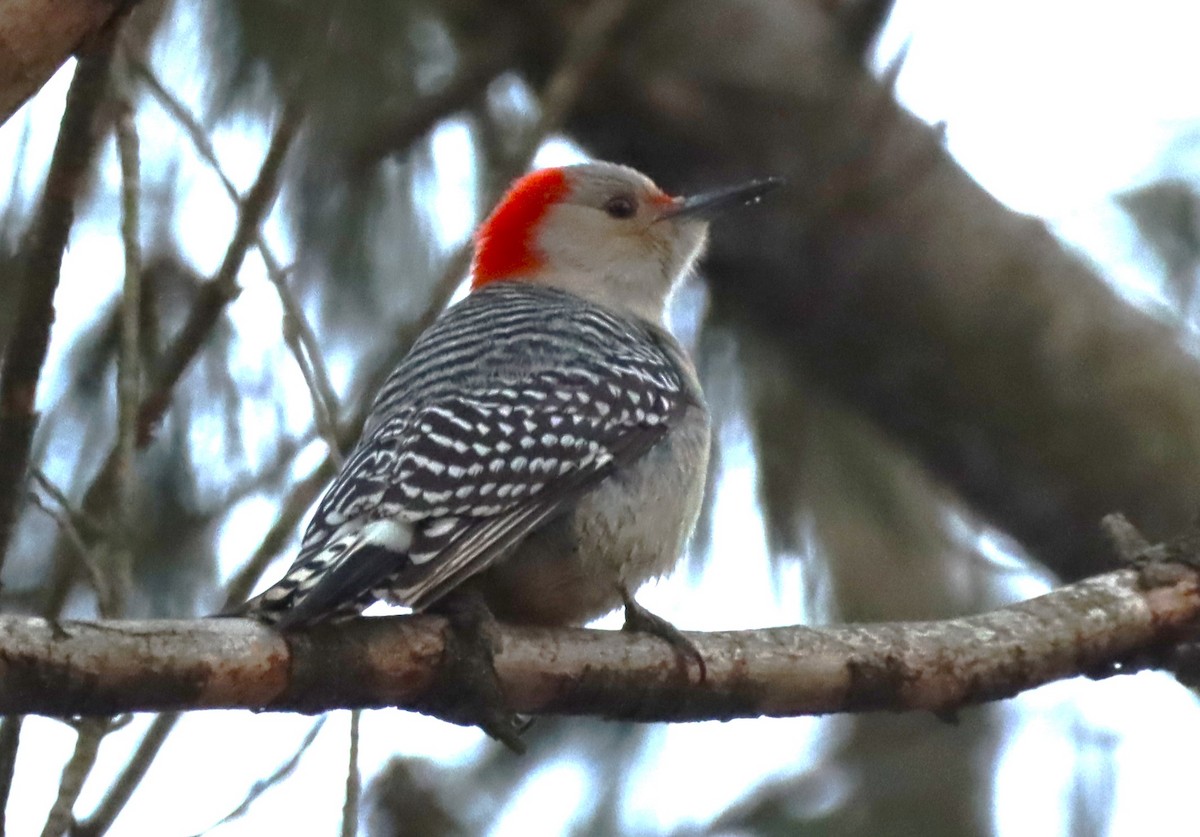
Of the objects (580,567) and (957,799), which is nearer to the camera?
(580,567)

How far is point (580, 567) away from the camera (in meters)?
3.48

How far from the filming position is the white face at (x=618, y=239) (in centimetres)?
497

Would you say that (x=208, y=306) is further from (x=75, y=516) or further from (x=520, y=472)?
(x=520, y=472)

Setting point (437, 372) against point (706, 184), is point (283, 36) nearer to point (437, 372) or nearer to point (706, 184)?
point (437, 372)

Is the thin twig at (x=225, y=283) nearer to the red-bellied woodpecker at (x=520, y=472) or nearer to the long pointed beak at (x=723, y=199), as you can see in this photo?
the red-bellied woodpecker at (x=520, y=472)

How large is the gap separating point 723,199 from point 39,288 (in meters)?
2.28

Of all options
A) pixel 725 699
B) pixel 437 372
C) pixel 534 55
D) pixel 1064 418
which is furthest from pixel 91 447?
pixel 1064 418

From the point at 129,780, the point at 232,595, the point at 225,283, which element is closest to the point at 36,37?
the point at 225,283

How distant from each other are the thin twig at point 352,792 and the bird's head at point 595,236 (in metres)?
1.81

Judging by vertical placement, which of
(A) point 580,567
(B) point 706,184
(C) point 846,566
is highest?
(B) point 706,184

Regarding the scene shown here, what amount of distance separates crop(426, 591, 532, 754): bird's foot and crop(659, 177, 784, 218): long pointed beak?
2.07 metres

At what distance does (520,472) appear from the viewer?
3.41m

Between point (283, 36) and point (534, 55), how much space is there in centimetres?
123

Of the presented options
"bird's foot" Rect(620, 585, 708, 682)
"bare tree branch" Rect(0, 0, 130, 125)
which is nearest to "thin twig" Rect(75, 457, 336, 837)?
"bird's foot" Rect(620, 585, 708, 682)
